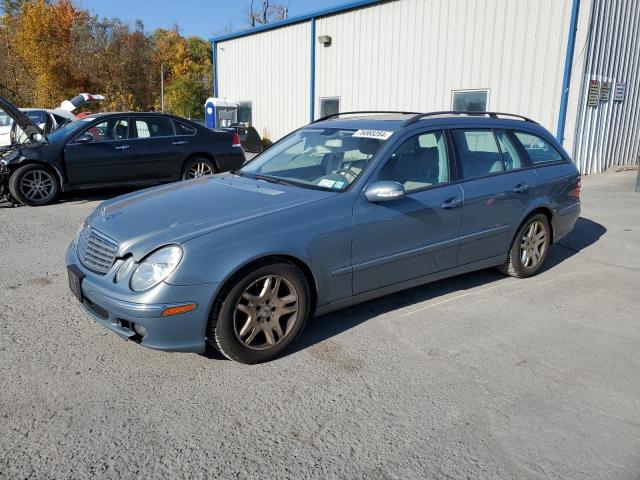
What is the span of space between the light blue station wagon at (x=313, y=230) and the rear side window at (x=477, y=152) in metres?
0.01

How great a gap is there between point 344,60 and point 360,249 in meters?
13.1

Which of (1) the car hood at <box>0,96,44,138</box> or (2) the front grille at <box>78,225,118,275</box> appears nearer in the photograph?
(2) the front grille at <box>78,225,118,275</box>

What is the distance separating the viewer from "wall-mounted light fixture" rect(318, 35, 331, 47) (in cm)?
1589

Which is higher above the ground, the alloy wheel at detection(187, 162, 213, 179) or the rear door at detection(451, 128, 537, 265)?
the rear door at detection(451, 128, 537, 265)

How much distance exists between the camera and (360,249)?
3742 millimetres

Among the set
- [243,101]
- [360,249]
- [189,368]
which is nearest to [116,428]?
[189,368]

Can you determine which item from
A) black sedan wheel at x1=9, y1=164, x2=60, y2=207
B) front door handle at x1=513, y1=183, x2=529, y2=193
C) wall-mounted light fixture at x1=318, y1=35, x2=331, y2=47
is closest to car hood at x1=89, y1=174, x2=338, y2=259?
front door handle at x1=513, y1=183, x2=529, y2=193

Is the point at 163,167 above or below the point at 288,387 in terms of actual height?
above

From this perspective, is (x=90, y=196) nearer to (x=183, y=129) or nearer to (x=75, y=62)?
(x=183, y=129)

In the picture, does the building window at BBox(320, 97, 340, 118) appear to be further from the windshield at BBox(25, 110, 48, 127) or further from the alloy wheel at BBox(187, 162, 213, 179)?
the windshield at BBox(25, 110, 48, 127)

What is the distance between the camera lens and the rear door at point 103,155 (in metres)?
8.70

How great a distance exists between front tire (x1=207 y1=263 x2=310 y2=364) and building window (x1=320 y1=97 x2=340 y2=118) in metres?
13.4

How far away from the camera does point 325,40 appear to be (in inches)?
626

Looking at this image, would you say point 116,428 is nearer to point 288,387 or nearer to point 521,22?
point 288,387
